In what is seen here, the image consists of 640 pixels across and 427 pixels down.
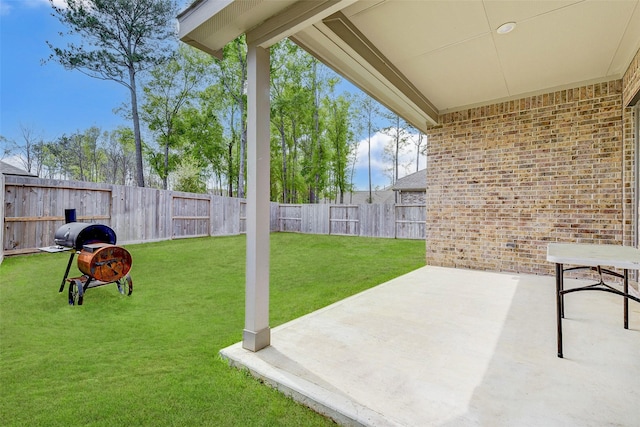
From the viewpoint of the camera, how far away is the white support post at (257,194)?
2137 millimetres

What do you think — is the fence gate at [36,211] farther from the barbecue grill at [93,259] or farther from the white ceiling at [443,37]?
the white ceiling at [443,37]

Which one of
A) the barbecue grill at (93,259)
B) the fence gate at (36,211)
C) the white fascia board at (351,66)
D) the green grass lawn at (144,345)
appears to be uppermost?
the white fascia board at (351,66)

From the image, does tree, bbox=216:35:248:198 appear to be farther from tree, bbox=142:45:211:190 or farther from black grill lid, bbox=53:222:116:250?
black grill lid, bbox=53:222:116:250

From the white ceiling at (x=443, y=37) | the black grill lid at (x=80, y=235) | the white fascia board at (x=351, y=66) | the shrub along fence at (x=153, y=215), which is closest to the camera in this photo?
the white ceiling at (x=443, y=37)

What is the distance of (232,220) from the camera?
11.0 meters

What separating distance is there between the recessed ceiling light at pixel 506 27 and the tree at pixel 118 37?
1268 centimetres

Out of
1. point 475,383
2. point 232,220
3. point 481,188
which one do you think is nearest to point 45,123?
point 232,220

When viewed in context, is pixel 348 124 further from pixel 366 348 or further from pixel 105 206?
pixel 366 348

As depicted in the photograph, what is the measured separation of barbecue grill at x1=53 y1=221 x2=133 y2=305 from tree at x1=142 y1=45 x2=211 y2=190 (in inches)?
512

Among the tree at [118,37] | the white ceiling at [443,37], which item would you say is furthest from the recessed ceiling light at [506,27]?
the tree at [118,37]

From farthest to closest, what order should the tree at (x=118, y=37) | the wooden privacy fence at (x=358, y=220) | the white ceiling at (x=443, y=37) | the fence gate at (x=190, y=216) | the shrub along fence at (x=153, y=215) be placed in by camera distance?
the wooden privacy fence at (x=358, y=220), the tree at (x=118, y=37), the fence gate at (x=190, y=216), the shrub along fence at (x=153, y=215), the white ceiling at (x=443, y=37)

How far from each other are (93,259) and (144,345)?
1.54 metres

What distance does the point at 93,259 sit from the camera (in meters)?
3.31

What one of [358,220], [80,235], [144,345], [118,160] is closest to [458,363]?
[144,345]
